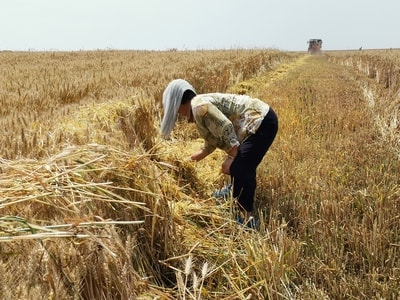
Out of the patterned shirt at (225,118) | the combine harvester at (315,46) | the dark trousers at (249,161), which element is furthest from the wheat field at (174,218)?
the combine harvester at (315,46)

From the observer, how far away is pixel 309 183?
3.81 m

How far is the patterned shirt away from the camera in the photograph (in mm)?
3195

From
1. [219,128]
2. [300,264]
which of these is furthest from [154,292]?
[219,128]

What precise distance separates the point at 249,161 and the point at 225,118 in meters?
0.48

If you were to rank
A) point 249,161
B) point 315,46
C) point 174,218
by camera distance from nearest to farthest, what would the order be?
point 174,218 < point 249,161 < point 315,46

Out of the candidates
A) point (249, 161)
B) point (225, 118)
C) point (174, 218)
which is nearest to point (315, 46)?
point (249, 161)

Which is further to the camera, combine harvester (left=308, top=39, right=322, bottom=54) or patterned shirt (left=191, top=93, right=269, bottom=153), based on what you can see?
combine harvester (left=308, top=39, right=322, bottom=54)

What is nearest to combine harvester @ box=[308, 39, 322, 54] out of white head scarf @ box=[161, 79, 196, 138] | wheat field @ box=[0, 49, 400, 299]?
wheat field @ box=[0, 49, 400, 299]

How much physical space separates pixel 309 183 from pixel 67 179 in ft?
8.15

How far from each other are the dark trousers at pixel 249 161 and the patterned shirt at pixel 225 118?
71 mm

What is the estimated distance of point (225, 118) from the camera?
126 inches

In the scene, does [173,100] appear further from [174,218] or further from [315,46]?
[315,46]

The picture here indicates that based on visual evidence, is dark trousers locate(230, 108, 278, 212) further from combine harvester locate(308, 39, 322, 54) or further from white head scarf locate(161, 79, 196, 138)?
combine harvester locate(308, 39, 322, 54)

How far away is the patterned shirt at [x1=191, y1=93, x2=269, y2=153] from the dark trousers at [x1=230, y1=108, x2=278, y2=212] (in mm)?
71
